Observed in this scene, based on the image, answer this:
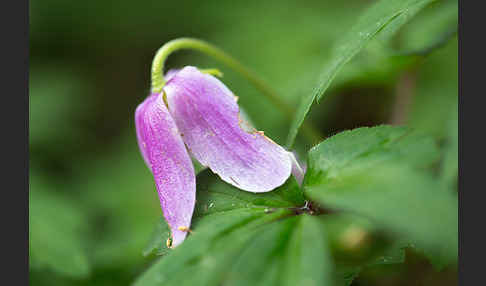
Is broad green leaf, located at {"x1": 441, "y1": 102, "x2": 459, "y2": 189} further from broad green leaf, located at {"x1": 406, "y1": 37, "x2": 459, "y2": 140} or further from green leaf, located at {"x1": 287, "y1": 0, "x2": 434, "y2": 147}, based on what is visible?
broad green leaf, located at {"x1": 406, "y1": 37, "x2": 459, "y2": 140}

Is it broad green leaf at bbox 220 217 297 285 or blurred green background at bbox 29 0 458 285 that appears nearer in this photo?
broad green leaf at bbox 220 217 297 285

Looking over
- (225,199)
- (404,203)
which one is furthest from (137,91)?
(404,203)

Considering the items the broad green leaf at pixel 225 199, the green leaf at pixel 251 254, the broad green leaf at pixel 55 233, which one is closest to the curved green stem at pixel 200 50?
the broad green leaf at pixel 225 199

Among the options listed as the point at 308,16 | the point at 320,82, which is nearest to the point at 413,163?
the point at 320,82

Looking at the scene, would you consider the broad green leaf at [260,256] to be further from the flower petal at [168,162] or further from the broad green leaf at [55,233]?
the broad green leaf at [55,233]

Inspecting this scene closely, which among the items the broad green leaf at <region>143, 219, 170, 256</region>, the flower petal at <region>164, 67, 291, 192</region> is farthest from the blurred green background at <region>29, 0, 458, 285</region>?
the broad green leaf at <region>143, 219, 170, 256</region>

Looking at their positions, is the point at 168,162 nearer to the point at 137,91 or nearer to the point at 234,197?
the point at 234,197
